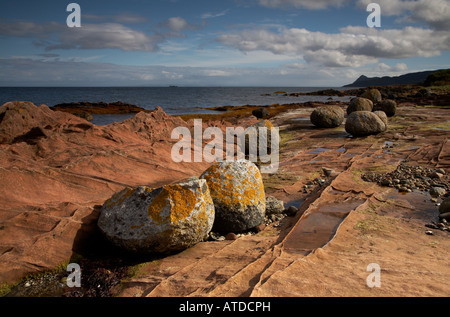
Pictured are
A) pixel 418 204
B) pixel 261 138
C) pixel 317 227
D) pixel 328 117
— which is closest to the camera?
pixel 317 227

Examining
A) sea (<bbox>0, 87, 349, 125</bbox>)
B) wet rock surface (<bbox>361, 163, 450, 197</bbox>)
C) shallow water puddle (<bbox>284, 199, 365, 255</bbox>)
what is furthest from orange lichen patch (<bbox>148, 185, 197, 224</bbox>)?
sea (<bbox>0, 87, 349, 125</bbox>)

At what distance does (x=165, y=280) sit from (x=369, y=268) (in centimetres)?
274

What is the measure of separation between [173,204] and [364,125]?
13.7 meters

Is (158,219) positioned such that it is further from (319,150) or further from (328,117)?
(328,117)

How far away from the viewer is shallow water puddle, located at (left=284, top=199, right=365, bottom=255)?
16.0 ft

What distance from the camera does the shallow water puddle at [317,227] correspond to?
4.86 m

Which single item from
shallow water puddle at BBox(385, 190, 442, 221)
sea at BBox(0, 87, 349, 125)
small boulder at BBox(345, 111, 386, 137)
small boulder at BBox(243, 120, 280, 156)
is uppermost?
sea at BBox(0, 87, 349, 125)

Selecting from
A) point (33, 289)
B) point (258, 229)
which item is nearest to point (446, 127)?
point (258, 229)

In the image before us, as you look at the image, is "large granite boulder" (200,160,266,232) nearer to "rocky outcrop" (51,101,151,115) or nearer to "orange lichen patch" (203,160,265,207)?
"orange lichen patch" (203,160,265,207)

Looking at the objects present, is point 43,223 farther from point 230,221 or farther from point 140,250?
point 230,221

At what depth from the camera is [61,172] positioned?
274 inches

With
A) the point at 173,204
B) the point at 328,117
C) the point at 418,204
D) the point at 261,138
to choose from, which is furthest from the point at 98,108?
the point at 418,204

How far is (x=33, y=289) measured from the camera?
4.06 metres

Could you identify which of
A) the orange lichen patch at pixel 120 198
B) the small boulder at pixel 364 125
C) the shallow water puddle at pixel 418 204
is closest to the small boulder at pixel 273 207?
the shallow water puddle at pixel 418 204
